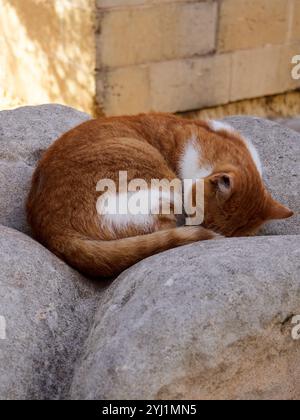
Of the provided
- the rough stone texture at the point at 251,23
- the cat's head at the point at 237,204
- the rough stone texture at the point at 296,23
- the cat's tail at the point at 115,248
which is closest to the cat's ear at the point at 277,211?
the cat's head at the point at 237,204

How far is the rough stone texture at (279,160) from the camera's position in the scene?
13.1 ft

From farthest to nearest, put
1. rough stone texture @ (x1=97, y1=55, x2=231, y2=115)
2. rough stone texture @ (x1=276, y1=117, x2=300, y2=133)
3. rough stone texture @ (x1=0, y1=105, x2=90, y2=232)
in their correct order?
rough stone texture @ (x1=276, y1=117, x2=300, y2=133)
rough stone texture @ (x1=97, y1=55, x2=231, y2=115)
rough stone texture @ (x1=0, y1=105, x2=90, y2=232)

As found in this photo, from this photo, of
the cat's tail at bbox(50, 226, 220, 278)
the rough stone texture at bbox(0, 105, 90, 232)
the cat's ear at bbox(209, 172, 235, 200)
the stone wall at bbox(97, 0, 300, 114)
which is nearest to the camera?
the cat's tail at bbox(50, 226, 220, 278)

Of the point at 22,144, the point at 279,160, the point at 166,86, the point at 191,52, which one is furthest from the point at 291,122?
the point at 22,144

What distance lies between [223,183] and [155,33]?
3358 millimetres

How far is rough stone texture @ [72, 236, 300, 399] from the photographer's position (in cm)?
255

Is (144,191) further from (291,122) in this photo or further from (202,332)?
(291,122)

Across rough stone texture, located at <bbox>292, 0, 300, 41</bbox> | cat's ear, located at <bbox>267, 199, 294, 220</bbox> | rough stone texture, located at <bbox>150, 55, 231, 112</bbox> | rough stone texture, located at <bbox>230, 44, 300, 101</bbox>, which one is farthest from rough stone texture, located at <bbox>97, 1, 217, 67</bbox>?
cat's ear, located at <bbox>267, 199, 294, 220</bbox>

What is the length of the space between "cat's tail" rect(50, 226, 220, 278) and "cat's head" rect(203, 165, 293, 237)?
18 cm

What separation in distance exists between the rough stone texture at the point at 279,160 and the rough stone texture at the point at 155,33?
5.72 ft

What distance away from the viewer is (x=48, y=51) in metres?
6.69

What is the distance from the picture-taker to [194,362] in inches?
102

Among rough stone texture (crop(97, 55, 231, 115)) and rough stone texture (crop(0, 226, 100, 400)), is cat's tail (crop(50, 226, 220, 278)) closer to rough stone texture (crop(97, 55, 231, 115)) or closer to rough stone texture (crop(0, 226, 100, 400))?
rough stone texture (crop(0, 226, 100, 400))

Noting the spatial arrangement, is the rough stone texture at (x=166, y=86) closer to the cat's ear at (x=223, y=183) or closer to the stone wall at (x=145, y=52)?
the stone wall at (x=145, y=52)
